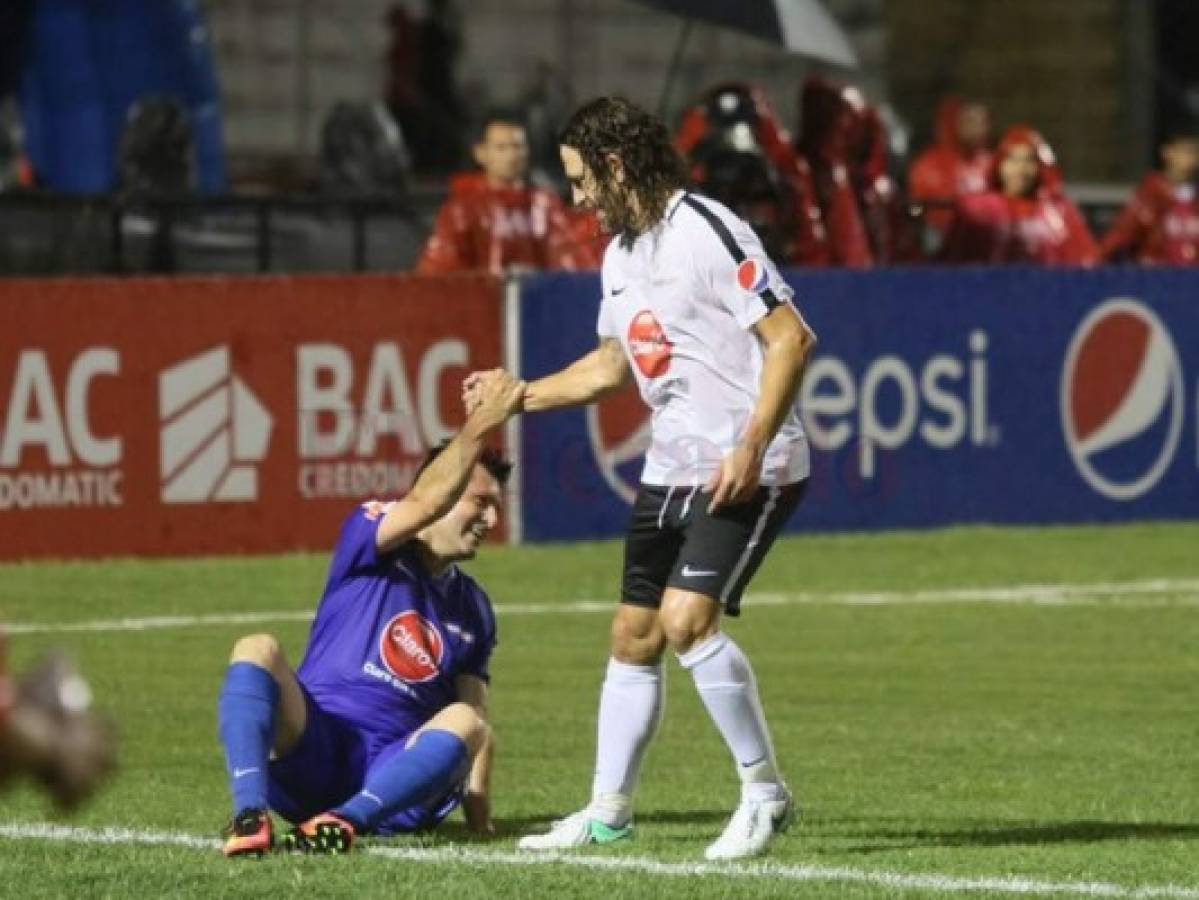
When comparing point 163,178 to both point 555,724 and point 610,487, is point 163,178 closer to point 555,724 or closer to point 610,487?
point 610,487

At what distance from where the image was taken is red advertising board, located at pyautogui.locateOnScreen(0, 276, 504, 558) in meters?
17.4

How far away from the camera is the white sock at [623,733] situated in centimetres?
940

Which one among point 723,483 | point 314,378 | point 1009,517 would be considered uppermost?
point 723,483

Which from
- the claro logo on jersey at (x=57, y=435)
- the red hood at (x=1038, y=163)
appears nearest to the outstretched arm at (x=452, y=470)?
the claro logo on jersey at (x=57, y=435)

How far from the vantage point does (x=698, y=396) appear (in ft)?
30.2

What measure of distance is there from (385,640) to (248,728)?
0.72 m

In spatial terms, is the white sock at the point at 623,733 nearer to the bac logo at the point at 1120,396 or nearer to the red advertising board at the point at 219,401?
the red advertising board at the point at 219,401

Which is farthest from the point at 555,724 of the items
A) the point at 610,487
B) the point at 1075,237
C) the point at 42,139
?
the point at 42,139

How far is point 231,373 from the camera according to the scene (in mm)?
17859

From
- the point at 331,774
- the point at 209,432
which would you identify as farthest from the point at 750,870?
the point at 209,432

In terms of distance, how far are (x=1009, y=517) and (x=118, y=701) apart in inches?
333

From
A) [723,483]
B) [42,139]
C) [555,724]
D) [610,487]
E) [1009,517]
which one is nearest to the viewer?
[723,483]

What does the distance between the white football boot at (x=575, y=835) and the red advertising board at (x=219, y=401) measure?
27.3ft

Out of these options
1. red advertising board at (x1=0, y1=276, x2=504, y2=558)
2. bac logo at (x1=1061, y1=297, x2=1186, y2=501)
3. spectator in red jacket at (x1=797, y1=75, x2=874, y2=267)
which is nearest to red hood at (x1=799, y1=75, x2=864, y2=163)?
spectator in red jacket at (x1=797, y1=75, x2=874, y2=267)
